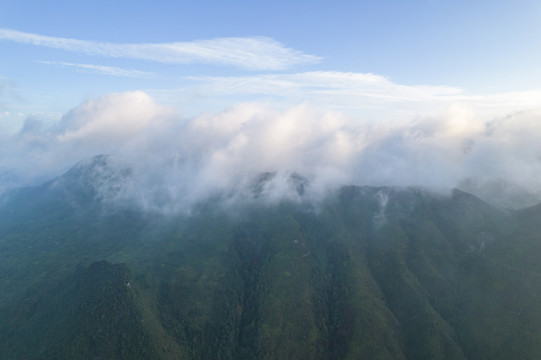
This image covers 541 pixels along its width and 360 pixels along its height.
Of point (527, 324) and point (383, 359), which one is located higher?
point (527, 324)

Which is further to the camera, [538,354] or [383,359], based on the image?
[383,359]

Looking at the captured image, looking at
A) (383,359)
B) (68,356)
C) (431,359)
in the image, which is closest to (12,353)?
(68,356)

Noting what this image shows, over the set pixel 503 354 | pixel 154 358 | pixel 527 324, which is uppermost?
pixel 527 324

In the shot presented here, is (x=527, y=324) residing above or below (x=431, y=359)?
above

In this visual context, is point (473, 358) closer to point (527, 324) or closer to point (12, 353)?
point (527, 324)

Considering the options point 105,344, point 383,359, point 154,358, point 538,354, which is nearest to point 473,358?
point 538,354

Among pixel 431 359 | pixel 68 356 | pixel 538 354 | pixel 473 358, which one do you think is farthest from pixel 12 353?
pixel 538 354

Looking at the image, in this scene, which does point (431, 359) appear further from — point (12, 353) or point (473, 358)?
point (12, 353)

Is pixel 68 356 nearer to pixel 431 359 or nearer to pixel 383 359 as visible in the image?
pixel 383 359
